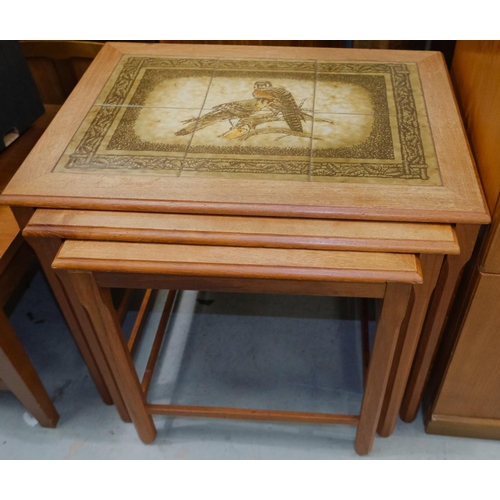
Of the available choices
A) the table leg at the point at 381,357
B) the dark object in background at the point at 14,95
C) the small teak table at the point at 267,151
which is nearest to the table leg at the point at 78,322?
the small teak table at the point at 267,151

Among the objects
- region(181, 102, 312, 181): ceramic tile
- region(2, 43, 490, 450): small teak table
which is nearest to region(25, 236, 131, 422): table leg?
region(2, 43, 490, 450): small teak table

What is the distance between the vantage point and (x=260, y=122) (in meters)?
1.02

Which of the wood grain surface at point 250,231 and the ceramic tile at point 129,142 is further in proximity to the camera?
the ceramic tile at point 129,142

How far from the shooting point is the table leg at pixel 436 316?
85 centimetres

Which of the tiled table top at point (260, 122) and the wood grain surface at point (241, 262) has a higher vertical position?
the tiled table top at point (260, 122)

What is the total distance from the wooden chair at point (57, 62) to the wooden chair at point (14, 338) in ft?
1.95

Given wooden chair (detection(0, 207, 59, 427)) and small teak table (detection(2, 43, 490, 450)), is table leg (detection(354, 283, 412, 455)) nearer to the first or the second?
small teak table (detection(2, 43, 490, 450))

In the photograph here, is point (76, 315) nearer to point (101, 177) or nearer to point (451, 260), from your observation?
point (101, 177)

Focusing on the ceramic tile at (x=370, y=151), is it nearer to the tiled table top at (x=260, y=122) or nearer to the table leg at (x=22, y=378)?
the tiled table top at (x=260, y=122)

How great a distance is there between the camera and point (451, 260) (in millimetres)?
896

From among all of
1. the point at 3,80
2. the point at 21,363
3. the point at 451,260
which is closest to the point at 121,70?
the point at 3,80

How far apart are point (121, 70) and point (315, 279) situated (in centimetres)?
71

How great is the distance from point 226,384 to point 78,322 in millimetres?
444

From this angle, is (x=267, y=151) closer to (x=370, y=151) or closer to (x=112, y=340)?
(x=370, y=151)
